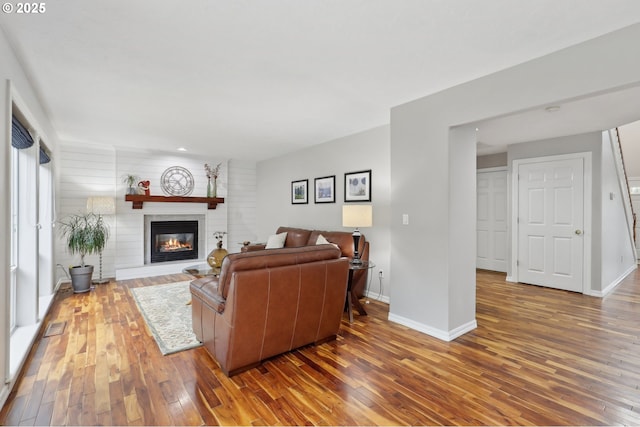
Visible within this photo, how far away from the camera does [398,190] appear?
3.44 m

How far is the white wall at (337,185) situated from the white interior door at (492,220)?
10.5ft

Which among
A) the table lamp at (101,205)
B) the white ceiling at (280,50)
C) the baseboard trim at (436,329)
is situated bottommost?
the baseboard trim at (436,329)

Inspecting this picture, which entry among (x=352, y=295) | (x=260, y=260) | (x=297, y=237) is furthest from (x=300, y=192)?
(x=260, y=260)

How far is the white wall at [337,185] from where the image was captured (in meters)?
4.29

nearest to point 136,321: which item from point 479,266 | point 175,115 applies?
point 175,115

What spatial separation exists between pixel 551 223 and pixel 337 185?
11.1 ft

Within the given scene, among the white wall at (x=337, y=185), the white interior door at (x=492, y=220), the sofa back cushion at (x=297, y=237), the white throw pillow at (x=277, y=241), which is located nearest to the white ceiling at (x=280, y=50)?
the white wall at (x=337, y=185)

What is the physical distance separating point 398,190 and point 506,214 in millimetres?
3759

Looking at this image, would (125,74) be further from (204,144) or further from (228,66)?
(204,144)

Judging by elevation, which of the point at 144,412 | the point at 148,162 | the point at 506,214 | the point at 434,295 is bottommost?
the point at 144,412

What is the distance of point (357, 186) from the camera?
467 centimetres

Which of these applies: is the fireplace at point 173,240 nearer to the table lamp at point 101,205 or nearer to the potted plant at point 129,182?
the potted plant at point 129,182

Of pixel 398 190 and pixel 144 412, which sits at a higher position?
pixel 398 190

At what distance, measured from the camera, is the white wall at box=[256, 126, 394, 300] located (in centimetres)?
429
